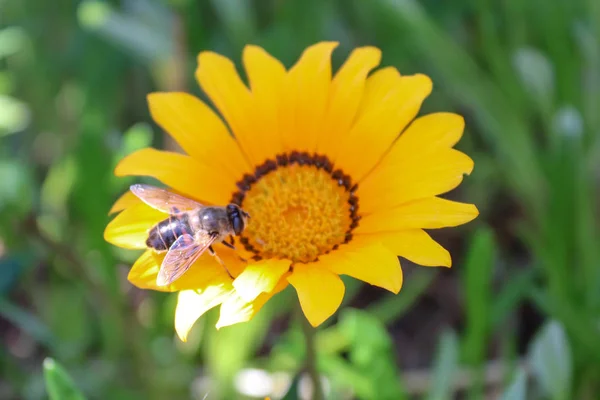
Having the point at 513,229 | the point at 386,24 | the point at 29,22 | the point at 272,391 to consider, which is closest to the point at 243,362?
the point at 272,391

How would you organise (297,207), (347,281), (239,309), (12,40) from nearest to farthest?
(239,309), (297,207), (347,281), (12,40)

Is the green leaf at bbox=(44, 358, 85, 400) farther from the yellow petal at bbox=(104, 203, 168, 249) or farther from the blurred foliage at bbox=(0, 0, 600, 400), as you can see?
the blurred foliage at bbox=(0, 0, 600, 400)

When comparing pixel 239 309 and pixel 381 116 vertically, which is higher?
pixel 381 116

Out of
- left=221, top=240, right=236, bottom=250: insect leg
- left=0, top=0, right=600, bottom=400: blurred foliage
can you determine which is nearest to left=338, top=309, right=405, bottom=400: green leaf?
left=0, top=0, right=600, bottom=400: blurred foliage

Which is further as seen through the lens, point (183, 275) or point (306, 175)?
point (306, 175)

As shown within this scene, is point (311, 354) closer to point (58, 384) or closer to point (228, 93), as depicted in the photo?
point (58, 384)

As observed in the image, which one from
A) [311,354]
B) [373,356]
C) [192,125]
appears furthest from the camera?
[373,356]

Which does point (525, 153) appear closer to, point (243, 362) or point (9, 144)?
point (243, 362)

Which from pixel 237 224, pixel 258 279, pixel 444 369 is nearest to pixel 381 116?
pixel 237 224
